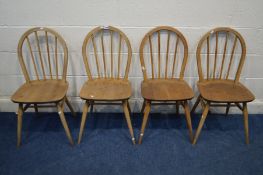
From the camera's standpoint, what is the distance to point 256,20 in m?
2.03

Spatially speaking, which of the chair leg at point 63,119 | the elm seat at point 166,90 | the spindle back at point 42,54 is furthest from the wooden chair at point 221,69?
the spindle back at point 42,54

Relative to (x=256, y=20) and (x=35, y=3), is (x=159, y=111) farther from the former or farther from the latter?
(x=35, y=3)

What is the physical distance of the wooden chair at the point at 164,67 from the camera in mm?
1925

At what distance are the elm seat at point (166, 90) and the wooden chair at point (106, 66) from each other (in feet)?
0.51

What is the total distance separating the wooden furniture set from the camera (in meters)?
1.91

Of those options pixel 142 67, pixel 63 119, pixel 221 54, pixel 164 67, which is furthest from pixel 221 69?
pixel 63 119

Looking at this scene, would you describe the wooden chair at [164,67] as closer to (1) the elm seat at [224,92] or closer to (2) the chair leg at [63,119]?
(1) the elm seat at [224,92]

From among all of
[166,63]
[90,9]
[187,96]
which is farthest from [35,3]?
[187,96]

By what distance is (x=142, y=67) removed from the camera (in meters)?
2.09

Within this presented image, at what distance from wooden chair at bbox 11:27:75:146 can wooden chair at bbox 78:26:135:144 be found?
7.5 inches

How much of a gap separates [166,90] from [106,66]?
2.01 ft

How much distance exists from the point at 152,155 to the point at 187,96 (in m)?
0.54

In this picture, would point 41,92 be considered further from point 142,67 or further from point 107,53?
point 142,67

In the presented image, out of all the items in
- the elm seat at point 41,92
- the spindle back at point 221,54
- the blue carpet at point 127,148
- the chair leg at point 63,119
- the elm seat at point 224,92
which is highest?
the spindle back at point 221,54
